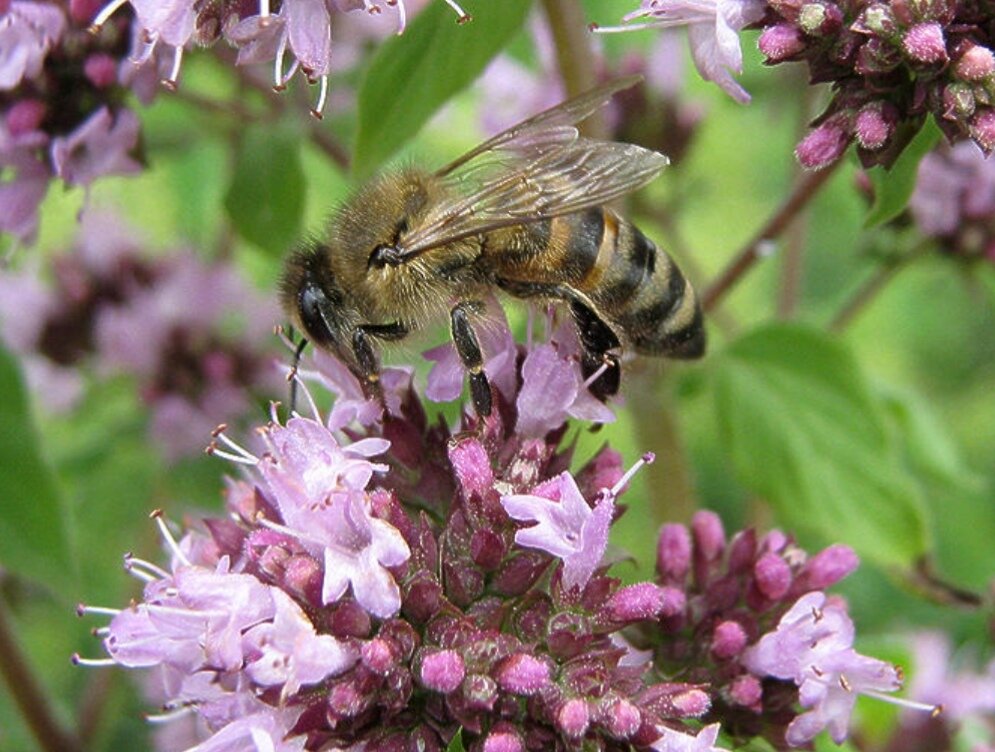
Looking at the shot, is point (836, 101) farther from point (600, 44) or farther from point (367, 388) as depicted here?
point (600, 44)

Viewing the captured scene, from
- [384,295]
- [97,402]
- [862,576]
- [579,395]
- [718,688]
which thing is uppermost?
[384,295]

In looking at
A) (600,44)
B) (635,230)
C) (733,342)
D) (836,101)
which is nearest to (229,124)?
(600,44)

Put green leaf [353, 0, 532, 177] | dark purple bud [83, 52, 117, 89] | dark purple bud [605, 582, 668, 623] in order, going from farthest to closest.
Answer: dark purple bud [83, 52, 117, 89], green leaf [353, 0, 532, 177], dark purple bud [605, 582, 668, 623]

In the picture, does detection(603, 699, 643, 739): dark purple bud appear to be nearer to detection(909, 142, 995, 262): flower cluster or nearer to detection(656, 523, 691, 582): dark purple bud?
detection(656, 523, 691, 582): dark purple bud

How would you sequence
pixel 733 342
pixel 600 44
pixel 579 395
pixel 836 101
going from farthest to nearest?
pixel 600 44 → pixel 733 342 → pixel 579 395 → pixel 836 101

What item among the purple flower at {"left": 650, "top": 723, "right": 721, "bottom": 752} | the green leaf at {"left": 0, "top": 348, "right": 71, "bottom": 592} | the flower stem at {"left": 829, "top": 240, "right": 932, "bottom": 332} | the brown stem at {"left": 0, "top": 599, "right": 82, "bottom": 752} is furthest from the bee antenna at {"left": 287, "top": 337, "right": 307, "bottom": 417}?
the flower stem at {"left": 829, "top": 240, "right": 932, "bottom": 332}

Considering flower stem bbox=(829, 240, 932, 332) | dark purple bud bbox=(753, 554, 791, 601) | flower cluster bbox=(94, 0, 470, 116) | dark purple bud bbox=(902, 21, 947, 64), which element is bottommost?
flower stem bbox=(829, 240, 932, 332)
